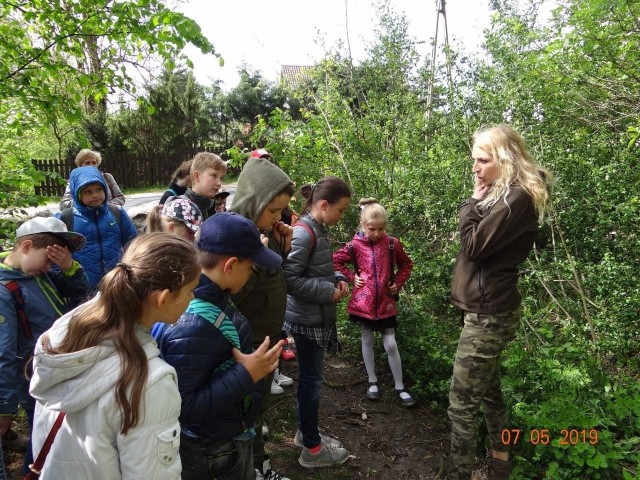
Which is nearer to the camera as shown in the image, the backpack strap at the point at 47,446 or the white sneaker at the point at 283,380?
the backpack strap at the point at 47,446

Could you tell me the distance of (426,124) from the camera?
482cm

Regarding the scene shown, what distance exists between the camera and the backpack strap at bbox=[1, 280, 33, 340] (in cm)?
222

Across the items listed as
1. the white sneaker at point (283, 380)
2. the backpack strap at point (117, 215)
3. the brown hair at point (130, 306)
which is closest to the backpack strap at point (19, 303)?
the brown hair at point (130, 306)

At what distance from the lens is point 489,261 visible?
2.44 m

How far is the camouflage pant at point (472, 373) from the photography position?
242 centimetres

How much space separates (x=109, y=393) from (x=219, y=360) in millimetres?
458

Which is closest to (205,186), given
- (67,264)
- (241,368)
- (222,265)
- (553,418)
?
(67,264)

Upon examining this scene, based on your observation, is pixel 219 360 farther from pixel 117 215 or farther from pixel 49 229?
pixel 117 215

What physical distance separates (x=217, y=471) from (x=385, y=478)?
1.60 metres

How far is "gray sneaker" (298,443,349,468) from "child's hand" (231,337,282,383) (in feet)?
5.04

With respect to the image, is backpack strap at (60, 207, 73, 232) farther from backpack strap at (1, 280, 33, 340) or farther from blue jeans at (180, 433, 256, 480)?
blue jeans at (180, 433, 256, 480)

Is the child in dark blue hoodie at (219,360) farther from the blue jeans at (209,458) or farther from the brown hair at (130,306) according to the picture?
the brown hair at (130,306)
